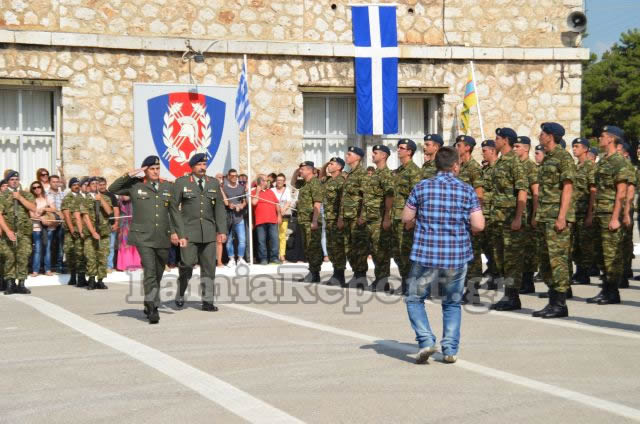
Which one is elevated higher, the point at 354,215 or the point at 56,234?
the point at 354,215

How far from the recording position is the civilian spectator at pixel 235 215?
19.2m

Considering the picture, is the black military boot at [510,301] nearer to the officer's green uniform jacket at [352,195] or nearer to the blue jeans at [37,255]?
the officer's green uniform jacket at [352,195]

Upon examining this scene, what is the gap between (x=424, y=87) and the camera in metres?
22.7

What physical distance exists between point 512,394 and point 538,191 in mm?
4575

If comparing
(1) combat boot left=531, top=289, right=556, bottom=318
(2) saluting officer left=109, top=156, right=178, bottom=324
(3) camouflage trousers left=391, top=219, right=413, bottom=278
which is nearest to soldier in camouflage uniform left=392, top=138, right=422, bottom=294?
(3) camouflage trousers left=391, top=219, right=413, bottom=278

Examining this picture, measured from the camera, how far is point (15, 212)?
15.0m

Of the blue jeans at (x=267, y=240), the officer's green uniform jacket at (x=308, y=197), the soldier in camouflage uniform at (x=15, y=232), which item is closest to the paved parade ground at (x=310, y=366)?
the soldier in camouflage uniform at (x=15, y=232)

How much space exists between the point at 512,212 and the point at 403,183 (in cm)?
201

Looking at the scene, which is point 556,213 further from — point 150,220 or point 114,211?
point 114,211

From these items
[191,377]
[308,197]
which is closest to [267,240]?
[308,197]

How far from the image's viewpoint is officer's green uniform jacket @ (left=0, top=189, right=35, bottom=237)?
1484 centimetres

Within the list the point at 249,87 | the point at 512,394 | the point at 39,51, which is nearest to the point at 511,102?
the point at 249,87

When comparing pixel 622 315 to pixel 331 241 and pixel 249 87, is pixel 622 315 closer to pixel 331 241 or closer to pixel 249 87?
pixel 331 241

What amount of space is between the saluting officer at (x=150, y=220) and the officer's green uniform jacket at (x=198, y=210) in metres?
0.26
